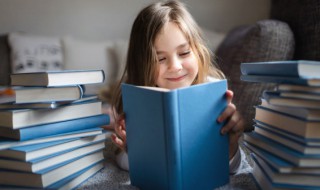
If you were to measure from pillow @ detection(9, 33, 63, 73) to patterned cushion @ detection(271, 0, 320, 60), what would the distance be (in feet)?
4.52

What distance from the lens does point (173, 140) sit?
61cm

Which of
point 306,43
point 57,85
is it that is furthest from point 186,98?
point 306,43

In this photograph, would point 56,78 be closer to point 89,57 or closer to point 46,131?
point 46,131

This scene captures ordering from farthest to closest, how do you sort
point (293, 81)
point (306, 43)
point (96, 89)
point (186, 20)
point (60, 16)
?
point (60, 16), point (96, 89), point (306, 43), point (186, 20), point (293, 81)

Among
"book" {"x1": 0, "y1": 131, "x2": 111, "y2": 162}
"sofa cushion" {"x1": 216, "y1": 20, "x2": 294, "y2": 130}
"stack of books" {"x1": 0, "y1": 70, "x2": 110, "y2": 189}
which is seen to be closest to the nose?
"stack of books" {"x1": 0, "y1": 70, "x2": 110, "y2": 189}

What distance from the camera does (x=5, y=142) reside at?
0.69 metres

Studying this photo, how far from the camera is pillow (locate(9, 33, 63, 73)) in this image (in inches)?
77.9

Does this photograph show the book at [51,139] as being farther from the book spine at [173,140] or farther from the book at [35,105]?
the book spine at [173,140]

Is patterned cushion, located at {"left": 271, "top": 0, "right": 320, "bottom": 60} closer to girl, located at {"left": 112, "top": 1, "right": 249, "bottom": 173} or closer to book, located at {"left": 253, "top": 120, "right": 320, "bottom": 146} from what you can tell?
girl, located at {"left": 112, "top": 1, "right": 249, "bottom": 173}

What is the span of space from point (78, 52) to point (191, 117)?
160 cm

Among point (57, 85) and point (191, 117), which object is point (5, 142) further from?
point (191, 117)

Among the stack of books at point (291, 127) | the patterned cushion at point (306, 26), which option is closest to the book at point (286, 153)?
the stack of books at point (291, 127)

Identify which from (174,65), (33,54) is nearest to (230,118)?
(174,65)

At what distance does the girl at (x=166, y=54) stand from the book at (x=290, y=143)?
0.11 m
